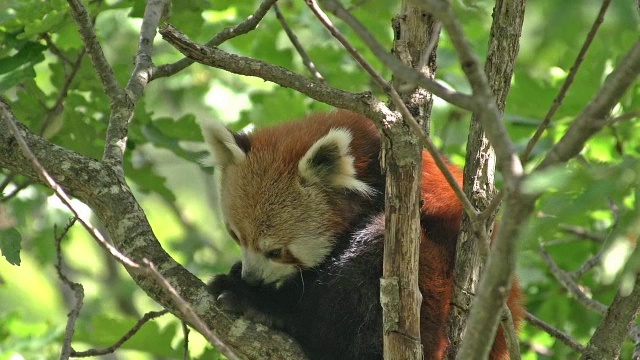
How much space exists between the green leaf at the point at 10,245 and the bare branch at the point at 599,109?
2.24 metres

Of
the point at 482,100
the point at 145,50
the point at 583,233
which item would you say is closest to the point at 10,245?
the point at 145,50

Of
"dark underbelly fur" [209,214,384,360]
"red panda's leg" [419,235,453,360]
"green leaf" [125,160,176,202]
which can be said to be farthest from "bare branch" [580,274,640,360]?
"green leaf" [125,160,176,202]

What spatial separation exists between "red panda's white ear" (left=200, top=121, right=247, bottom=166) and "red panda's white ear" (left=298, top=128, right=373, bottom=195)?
0.44 meters

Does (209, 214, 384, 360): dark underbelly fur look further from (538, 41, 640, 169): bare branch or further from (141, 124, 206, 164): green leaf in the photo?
(538, 41, 640, 169): bare branch

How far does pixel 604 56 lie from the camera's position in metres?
5.00

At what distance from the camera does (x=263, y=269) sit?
4.32 metres

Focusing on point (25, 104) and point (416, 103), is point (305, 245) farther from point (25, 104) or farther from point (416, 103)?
point (25, 104)

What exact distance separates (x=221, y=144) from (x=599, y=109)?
Result: 2930mm

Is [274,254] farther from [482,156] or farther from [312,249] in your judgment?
[482,156]

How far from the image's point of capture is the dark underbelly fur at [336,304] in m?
3.58

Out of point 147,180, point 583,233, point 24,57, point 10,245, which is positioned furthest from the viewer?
point 583,233

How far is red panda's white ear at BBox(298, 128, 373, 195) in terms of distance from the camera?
404 centimetres

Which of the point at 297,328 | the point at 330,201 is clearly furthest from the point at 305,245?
the point at 297,328

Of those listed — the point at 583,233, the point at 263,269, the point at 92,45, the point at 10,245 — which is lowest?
the point at 10,245
